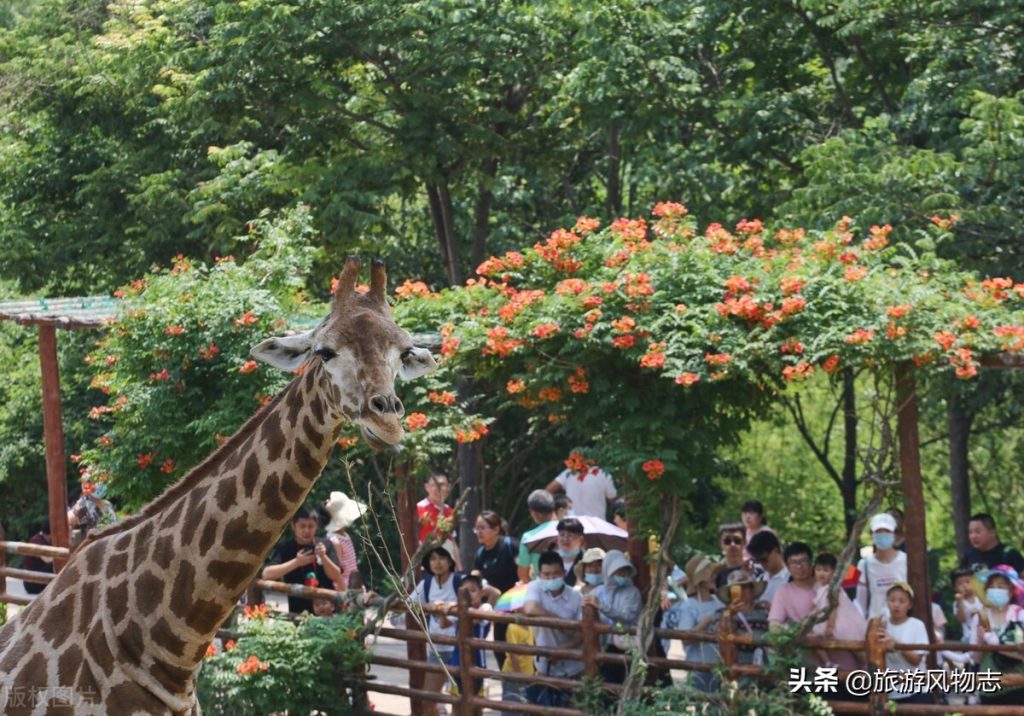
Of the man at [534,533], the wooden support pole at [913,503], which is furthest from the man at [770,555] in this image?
the man at [534,533]

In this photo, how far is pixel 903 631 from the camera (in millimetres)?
9219

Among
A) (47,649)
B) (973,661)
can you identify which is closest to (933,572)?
(973,661)

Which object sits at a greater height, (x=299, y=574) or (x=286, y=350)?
(x=286, y=350)

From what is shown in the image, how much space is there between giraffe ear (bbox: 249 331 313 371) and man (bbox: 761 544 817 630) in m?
4.20

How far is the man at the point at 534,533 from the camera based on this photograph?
1097 cm

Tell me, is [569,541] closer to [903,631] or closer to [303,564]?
[303,564]

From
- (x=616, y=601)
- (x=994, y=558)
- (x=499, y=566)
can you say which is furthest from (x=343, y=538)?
(x=994, y=558)

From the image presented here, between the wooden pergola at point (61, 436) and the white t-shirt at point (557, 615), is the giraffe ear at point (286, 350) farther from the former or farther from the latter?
the white t-shirt at point (557, 615)

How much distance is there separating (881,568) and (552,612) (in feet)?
7.17

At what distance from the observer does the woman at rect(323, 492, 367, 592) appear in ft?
35.4

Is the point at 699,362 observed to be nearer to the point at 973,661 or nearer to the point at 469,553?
the point at 973,661

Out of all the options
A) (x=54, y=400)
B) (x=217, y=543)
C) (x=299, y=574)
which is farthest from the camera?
(x=54, y=400)

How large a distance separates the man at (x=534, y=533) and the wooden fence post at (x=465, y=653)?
3.00 feet

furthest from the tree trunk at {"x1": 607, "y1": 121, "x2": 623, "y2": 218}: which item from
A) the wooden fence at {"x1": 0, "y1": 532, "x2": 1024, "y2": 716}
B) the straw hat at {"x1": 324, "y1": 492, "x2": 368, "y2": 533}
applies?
the wooden fence at {"x1": 0, "y1": 532, "x2": 1024, "y2": 716}
